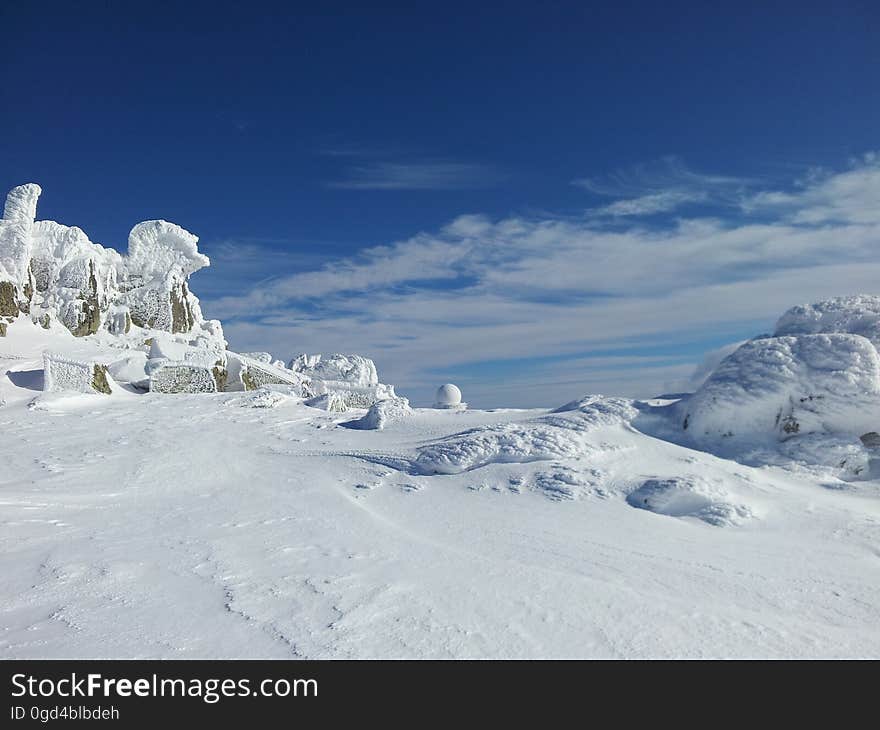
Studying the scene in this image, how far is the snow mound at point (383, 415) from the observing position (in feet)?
46.5

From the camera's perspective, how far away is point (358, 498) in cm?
943

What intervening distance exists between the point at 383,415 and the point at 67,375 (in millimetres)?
12641

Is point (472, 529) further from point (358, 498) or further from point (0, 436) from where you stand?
point (0, 436)

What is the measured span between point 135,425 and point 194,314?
2415cm

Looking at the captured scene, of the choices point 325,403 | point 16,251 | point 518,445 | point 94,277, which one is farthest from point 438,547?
point 94,277

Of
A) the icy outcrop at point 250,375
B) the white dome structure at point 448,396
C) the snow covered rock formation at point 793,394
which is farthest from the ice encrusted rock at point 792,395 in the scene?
the icy outcrop at point 250,375

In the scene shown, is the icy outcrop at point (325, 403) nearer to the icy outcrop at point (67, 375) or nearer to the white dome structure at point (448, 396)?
the white dome structure at point (448, 396)

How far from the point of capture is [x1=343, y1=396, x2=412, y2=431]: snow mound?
14.2 m

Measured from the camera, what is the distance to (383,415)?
14398 mm

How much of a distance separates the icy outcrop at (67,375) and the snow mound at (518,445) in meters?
14.9

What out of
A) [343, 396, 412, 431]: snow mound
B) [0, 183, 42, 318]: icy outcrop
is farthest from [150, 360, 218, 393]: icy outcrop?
[343, 396, 412, 431]: snow mound
